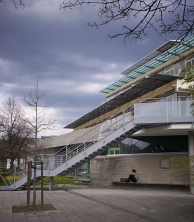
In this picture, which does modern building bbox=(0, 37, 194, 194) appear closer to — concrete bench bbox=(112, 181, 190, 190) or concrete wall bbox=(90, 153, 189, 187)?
concrete wall bbox=(90, 153, 189, 187)

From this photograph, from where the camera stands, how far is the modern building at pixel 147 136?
17438mm

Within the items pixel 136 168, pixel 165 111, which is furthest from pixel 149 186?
pixel 165 111

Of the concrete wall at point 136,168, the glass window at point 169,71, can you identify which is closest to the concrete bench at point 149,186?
the concrete wall at point 136,168

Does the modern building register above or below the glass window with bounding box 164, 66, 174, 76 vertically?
below

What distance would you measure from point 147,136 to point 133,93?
4607mm

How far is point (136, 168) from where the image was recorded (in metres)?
21.0

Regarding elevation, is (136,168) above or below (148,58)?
below

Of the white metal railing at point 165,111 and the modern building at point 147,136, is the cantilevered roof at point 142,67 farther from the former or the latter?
the white metal railing at point 165,111

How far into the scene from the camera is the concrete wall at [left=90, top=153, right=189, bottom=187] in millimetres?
19344

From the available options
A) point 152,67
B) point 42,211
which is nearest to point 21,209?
point 42,211

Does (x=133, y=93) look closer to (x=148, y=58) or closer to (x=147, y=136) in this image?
(x=147, y=136)

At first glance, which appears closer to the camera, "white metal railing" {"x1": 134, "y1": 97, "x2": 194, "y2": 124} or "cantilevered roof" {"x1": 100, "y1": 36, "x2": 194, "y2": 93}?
"white metal railing" {"x1": 134, "y1": 97, "x2": 194, "y2": 124}

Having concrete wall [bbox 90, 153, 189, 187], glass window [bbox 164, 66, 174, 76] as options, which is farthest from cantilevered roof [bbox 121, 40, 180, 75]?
concrete wall [bbox 90, 153, 189, 187]

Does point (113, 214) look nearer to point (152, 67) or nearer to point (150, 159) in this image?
point (150, 159)
